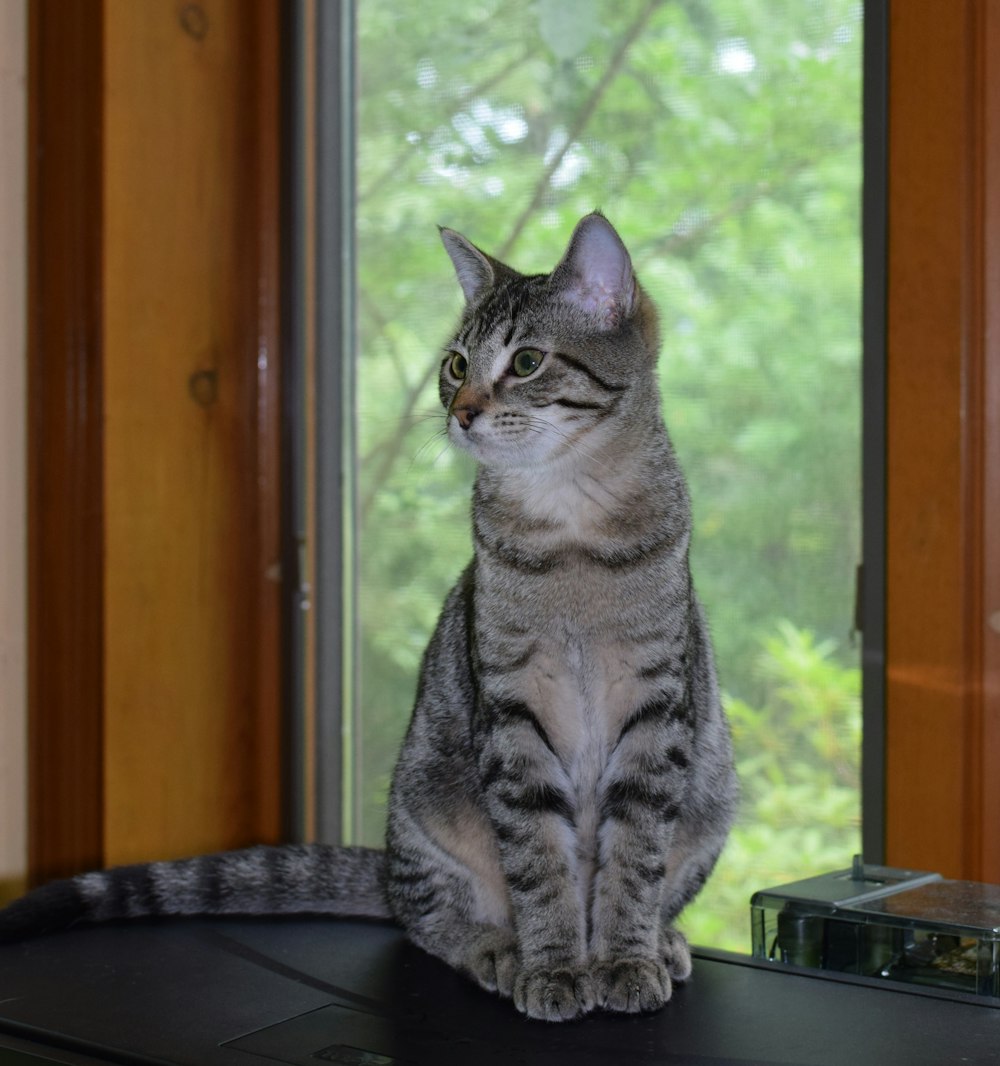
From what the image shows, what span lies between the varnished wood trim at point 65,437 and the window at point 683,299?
0.42 m

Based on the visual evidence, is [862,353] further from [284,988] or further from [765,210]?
[284,988]

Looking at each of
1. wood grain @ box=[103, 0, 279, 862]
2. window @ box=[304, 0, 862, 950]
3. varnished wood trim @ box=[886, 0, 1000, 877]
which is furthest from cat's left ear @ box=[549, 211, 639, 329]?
wood grain @ box=[103, 0, 279, 862]

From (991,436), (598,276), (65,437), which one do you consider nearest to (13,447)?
(65,437)

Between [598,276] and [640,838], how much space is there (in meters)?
0.60

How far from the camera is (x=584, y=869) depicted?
4.50ft

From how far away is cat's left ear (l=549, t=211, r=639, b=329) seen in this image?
136 centimetres

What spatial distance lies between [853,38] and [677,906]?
3.86ft

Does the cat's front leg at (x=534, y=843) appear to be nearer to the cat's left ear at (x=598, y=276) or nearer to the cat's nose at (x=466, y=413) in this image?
the cat's nose at (x=466, y=413)

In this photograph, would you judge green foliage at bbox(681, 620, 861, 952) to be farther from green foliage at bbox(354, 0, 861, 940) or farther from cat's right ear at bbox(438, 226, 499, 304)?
cat's right ear at bbox(438, 226, 499, 304)

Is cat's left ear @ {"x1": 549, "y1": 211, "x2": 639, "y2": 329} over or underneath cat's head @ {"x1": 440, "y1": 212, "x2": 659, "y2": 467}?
over

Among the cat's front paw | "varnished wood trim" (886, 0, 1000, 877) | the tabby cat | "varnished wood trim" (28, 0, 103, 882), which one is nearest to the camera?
the cat's front paw

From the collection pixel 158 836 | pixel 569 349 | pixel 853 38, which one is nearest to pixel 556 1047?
pixel 569 349

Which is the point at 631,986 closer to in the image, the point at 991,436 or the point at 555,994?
the point at 555,994

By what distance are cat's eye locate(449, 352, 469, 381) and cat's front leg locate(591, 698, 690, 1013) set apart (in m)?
0.44
